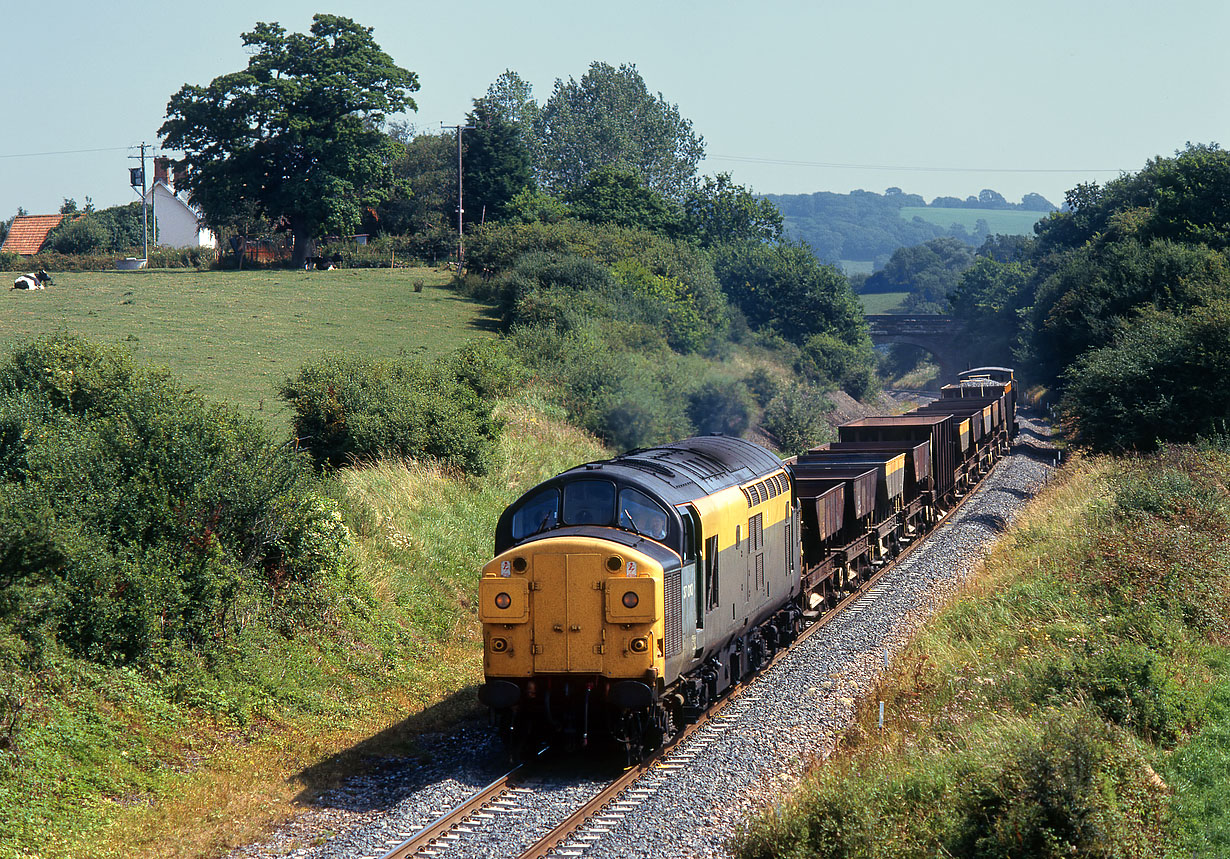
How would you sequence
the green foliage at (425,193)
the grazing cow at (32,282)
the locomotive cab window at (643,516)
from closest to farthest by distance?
the locomotive cab window at (643,516) < the grazing cow at (32,282) < the green foliage at (425,193)

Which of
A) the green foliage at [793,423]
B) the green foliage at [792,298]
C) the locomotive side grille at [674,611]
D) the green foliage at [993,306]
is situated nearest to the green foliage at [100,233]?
the green foliage at [792,298]

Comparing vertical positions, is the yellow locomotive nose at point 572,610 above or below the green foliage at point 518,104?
below

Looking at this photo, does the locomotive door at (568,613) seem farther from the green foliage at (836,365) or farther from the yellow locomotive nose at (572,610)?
the green foliage at (836,365)

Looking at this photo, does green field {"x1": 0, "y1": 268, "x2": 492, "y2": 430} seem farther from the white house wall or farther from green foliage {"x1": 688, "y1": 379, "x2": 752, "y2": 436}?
the white house wall

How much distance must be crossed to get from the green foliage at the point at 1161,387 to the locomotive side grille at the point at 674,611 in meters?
25.8

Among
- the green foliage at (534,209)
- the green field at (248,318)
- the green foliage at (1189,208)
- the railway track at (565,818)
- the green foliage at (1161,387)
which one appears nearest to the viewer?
the railway track at (565,818)

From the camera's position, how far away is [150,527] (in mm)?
14203

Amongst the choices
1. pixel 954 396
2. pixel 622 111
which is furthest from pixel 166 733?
pixel 622 111

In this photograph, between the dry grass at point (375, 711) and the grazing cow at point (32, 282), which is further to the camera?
the grazing cow at point (32, 282)

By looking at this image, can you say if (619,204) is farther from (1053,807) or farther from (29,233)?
(1053,807)

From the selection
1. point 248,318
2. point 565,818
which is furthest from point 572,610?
point 248,318

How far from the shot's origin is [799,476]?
2316 cm

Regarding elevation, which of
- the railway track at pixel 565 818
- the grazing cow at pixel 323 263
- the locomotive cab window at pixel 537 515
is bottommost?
the railway track at pixel 565 818

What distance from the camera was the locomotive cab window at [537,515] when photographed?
12.6 metres
